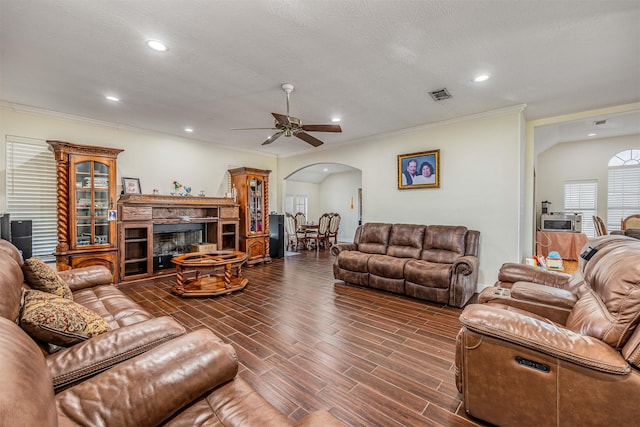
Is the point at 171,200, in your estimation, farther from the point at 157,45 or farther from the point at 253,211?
the point at 157,45

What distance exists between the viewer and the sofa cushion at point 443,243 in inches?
161

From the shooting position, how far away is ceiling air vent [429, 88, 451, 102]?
344cm

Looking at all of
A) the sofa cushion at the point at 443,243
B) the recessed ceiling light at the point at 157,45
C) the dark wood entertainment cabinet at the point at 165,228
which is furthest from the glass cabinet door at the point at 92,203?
the sofa cushion at the point at 443,243

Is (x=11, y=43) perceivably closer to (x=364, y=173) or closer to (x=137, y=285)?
(x=137, y=285)

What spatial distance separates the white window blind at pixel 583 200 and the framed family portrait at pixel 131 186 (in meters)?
9.70

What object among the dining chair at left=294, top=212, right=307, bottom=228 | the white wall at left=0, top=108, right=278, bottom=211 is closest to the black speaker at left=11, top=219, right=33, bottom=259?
the white wall at left=0, top=108, right=278, bottom=211

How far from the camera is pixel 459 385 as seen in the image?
1805 millimetres

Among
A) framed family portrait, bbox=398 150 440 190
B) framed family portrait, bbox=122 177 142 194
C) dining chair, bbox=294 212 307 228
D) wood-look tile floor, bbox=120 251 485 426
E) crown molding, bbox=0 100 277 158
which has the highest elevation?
crown molding, bbox=0 100 277 158

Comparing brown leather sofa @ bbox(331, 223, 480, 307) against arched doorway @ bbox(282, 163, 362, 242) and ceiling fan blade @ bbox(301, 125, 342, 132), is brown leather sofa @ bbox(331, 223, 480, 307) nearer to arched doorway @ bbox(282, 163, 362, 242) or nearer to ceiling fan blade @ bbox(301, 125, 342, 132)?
ceiling fan blade @ bbox(301, 125, 342, 132)

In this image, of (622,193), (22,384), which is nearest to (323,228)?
(622,193)

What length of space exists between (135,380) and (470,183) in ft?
15.5

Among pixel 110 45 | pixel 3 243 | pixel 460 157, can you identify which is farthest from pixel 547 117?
pixel 3 243

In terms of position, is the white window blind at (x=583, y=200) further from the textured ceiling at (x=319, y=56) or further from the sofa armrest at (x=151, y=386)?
the sofa armrest at (x=151, y=386)

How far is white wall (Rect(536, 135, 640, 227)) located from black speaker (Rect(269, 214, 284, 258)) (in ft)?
21.8
